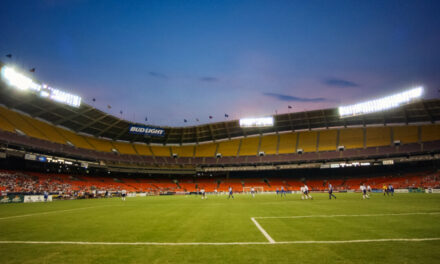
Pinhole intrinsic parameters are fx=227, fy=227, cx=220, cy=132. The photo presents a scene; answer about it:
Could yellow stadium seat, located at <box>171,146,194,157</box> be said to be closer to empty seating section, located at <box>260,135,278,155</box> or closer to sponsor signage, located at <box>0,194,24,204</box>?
empty seating section, located at <box>260,135,278,155</box>

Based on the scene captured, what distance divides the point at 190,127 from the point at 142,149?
15.3m

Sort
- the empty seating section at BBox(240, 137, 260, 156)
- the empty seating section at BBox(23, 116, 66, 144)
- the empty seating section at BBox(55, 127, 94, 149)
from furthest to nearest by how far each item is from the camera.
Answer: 1. the empty seating section at BBox(240, 137, 260, 156)
2. the empty seating section at BBox(55, 127, 94, 149)
3. the empty seating section at BBox(23, 116, 66, 144)

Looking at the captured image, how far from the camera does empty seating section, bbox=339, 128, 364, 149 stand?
53938 millimetres

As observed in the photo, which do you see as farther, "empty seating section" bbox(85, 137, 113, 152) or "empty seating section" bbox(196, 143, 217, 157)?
"empty seating section" bbox(196, 143, 217, 157)

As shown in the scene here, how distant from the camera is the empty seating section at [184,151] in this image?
67875 mm

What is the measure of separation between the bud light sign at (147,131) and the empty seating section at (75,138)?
34.8 ft

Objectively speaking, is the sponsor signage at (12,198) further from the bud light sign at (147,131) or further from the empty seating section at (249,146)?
the empty seating section at (249,146)

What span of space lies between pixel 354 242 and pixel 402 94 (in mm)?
47556

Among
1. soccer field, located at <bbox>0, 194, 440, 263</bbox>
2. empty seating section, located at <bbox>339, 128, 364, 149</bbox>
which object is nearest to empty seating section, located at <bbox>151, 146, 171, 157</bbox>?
empty seating section, located at <bbox>339, 128, 364, 149</bbox>

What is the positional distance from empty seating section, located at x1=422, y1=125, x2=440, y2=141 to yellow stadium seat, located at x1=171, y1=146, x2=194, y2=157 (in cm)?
5567

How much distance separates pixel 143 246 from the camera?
6.55 m

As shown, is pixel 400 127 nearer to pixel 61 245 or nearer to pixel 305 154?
pixel 305 154

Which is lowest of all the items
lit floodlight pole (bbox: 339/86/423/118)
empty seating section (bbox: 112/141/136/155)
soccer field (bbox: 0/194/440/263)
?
soccer field (bbox: 0/194/440/263)

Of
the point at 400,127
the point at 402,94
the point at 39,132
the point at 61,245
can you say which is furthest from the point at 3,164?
the point at 400,127
